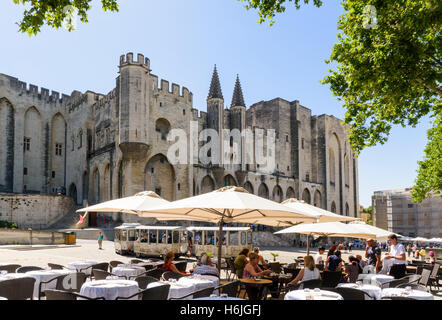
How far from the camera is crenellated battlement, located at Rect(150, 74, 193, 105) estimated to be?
32.8m

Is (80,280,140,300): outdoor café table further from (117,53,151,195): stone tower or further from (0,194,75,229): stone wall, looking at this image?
(0,194,75,229): stone wall

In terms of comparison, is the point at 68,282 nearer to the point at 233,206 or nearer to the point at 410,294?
the point at 233,206

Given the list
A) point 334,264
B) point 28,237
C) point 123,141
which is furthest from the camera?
point 123,141

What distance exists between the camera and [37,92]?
38312mm

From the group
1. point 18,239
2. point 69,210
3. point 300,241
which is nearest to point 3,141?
point 69,210

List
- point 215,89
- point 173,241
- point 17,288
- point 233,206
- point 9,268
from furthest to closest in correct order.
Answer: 1. point 215,89
2. point 173,241
3. point 9,268
4. point 233,206
5. point 17,288

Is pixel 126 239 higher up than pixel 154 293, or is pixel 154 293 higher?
pixel 154 293

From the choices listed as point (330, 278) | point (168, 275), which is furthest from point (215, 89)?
point (168, 275)

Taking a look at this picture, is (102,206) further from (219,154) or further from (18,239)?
(219,154)

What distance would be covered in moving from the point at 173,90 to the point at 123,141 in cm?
724

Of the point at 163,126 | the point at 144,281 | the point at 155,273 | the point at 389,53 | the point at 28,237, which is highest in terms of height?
the point at 163,126

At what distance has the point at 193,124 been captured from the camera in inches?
1437

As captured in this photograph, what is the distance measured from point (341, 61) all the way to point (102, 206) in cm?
738

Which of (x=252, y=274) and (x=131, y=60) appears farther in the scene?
(x=131, y=60)
